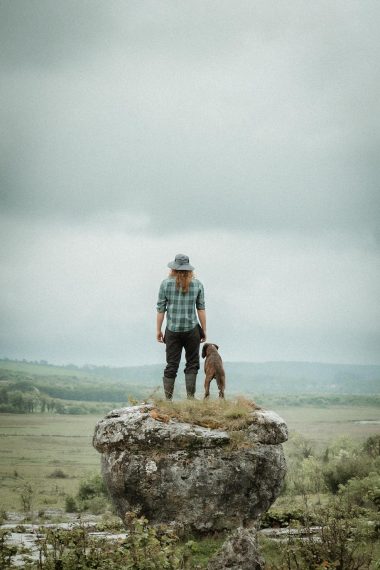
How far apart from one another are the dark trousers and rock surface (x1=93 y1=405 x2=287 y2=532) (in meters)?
1.76

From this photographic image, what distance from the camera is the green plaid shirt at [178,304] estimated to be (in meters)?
14.8

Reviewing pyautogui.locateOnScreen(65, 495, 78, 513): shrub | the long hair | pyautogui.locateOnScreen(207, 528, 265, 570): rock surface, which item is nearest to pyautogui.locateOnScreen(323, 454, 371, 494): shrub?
pyautogui.locateOnScreen(65, 495, 78, 513): shrub

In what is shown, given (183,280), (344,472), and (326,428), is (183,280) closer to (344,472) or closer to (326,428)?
(344,472)

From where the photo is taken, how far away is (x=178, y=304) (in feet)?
A: 48.5

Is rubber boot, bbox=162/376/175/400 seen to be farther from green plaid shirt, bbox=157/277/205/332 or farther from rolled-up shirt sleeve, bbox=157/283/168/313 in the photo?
rolled-up shirt sleeve, bbox=157/283/168/313

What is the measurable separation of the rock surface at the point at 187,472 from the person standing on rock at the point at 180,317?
5.75 ft

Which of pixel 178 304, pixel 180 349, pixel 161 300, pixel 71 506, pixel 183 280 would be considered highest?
pixel 183 280

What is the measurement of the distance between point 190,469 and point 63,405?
133173 mm

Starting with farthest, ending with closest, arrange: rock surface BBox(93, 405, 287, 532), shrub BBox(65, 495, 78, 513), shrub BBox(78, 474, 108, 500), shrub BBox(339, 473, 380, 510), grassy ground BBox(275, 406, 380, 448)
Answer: grassy ground BBox(275, 406, 380, 448)
shrub BBox(78, 474, 108, 500)
shrub BBox(65, 495, 78, 513)
shrub BBox(339, 473, 380, 510)
rock surface BBox(93, 405, 287, 532)

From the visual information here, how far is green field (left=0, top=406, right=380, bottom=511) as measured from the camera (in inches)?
1646

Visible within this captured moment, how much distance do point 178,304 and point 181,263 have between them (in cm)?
103

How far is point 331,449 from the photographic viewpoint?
43469 mm

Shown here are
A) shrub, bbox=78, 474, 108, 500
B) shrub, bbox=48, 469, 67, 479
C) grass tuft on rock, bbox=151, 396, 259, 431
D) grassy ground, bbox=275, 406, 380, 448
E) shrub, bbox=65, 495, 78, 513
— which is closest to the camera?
grass tuft on rock, bbox=151, 396, 259, 431

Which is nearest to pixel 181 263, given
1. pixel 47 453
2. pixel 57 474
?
pixel 57 474
